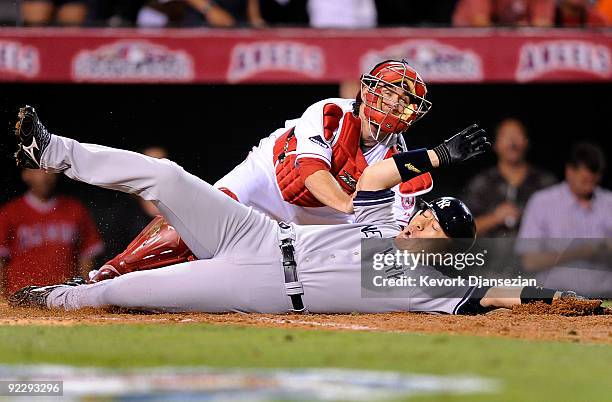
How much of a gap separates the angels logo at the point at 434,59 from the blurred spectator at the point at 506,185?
85cm

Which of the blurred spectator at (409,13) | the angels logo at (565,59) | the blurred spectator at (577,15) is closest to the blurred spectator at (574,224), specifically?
the angels logo at (565,59)

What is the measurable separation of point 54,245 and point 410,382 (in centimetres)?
497

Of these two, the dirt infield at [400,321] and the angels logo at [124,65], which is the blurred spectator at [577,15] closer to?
the angels logo at [124,65]

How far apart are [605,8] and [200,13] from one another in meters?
3.69

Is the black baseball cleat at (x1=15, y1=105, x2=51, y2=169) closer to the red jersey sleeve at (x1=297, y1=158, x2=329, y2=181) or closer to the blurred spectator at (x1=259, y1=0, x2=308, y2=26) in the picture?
the red jersey sleeve at (x1=297, y1=158, x2=329, y2=181)

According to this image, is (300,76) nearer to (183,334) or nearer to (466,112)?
(466,112)

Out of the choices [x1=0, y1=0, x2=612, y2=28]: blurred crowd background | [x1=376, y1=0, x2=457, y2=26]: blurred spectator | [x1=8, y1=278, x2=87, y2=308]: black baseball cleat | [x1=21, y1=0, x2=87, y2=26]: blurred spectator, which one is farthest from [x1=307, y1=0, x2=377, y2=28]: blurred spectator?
[x1=8, y1=278, x2=87, y2=308]: black baseball cleat

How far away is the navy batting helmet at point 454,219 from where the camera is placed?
579 centimetres

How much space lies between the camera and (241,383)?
3.57 m

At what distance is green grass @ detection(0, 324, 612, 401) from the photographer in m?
3.75

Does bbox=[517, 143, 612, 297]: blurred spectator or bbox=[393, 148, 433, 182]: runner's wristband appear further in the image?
bbox=[517, 143, 612, 297]: blurred spectator

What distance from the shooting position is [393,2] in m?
9.52

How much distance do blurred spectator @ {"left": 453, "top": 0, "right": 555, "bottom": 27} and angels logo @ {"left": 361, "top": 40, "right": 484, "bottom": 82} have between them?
0.77 meters

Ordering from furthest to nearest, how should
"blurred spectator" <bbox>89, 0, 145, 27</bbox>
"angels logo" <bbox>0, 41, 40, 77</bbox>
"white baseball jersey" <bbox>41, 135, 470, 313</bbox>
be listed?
"blurred spectator" <bbox>89, 0, 145, 27</bbox> → "angels logo" <bbox>0, 41, 40, 77</bbox> → "white baseball jersey" <bbox>41, 135, 470, 313</bbox>
